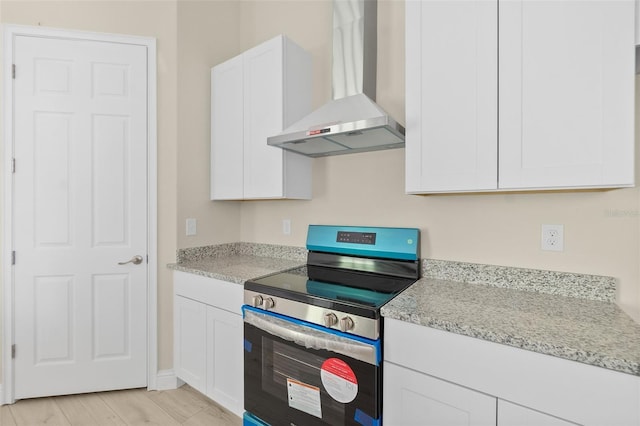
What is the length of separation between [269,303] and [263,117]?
1.21m

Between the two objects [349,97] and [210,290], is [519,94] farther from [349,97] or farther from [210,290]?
[210,290]

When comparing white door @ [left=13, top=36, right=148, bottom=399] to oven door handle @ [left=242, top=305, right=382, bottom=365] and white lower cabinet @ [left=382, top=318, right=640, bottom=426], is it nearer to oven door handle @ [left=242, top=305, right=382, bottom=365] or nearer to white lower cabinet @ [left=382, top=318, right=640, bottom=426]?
oven door handle @ [left=242, top=305, right=382, bottom=365]

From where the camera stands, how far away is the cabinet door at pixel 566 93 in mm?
1127

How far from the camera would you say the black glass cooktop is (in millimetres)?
1406

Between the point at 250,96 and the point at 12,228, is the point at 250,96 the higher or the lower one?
the higher one

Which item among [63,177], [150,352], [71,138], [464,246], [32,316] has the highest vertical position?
[71,138]

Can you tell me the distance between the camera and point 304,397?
1495 millimetres

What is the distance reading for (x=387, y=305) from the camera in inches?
52.2

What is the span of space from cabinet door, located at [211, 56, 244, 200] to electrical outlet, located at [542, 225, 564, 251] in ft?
5.91

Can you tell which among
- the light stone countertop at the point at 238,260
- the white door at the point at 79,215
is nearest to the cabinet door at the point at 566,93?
the light stone countertop at the point at 238,260

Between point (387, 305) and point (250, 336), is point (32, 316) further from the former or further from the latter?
point (387, 305)

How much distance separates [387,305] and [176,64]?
2.23 meters

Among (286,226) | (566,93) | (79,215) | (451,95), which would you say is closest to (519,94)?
(566,93)

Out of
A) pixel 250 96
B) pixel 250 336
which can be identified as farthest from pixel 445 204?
pixel 250 96
